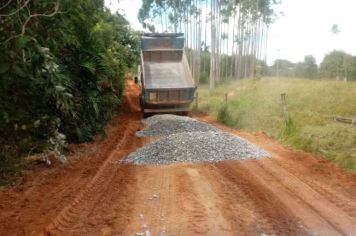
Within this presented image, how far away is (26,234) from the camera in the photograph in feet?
16.5

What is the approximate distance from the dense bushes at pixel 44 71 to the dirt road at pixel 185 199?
92 cm

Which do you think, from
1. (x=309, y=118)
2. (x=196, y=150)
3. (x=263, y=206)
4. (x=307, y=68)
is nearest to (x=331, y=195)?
(x=263, y=206)

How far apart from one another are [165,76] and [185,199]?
12.3 m

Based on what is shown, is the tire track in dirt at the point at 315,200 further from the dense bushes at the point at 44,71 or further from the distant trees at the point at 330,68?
the distant trees at the point at 330,68

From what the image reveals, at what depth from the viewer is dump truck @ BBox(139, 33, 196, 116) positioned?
17594 millimetres

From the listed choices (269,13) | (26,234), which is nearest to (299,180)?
(26,234)

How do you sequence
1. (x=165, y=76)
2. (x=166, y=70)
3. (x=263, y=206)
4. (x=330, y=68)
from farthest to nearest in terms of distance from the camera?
(x=330, y=68) < (x=166, y=70) < (x=165, y=76) < (x=263, y=206)

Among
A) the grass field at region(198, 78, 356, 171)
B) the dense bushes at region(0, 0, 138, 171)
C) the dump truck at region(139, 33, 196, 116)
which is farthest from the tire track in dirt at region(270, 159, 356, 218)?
the dump truck at region(139, 33, 196, 116)

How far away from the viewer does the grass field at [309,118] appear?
34.4ft

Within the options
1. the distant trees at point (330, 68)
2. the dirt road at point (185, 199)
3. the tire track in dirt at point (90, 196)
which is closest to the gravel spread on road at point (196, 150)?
the dirt road at point (185, 199)

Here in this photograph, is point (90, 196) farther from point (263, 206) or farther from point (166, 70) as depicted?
point (166, 70)

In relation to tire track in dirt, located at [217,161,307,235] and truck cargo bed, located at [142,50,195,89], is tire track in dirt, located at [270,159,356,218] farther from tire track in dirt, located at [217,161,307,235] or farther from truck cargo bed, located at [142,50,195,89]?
truck cargo bed, located at [142,50,195,89]

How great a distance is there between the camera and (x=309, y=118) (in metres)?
14.9

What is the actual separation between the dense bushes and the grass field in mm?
5412
